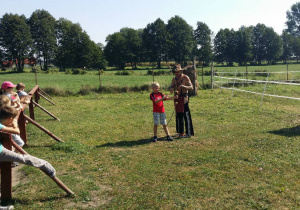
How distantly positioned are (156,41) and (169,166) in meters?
73.8

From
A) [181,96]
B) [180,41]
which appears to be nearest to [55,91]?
[181,96]

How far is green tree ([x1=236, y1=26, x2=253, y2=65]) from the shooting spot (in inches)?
3110

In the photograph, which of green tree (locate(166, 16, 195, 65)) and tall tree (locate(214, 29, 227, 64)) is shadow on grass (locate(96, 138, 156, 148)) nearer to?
green tree (locate(166, 16, 195, 65))

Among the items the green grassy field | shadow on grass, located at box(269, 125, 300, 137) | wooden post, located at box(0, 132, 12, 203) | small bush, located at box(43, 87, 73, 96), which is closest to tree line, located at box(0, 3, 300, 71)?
small bush, located at box(43, 87, 73, 96)

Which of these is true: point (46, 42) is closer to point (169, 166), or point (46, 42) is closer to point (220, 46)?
point (220, 46)

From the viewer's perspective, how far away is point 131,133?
840 cm

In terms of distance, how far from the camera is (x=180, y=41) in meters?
76.8

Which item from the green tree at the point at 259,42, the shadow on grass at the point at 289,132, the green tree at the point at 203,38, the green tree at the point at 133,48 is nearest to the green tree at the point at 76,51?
the green tree at the point at 133,48

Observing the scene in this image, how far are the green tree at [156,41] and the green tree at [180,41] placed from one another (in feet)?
6.55

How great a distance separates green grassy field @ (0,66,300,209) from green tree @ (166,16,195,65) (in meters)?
66.7

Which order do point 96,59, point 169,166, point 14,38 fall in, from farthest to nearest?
point 96,59
point 14,38
point 169,166

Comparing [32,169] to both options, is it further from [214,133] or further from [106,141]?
[214,133]

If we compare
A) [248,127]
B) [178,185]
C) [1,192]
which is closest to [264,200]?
[178,185]

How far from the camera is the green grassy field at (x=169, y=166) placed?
4.09 metres
